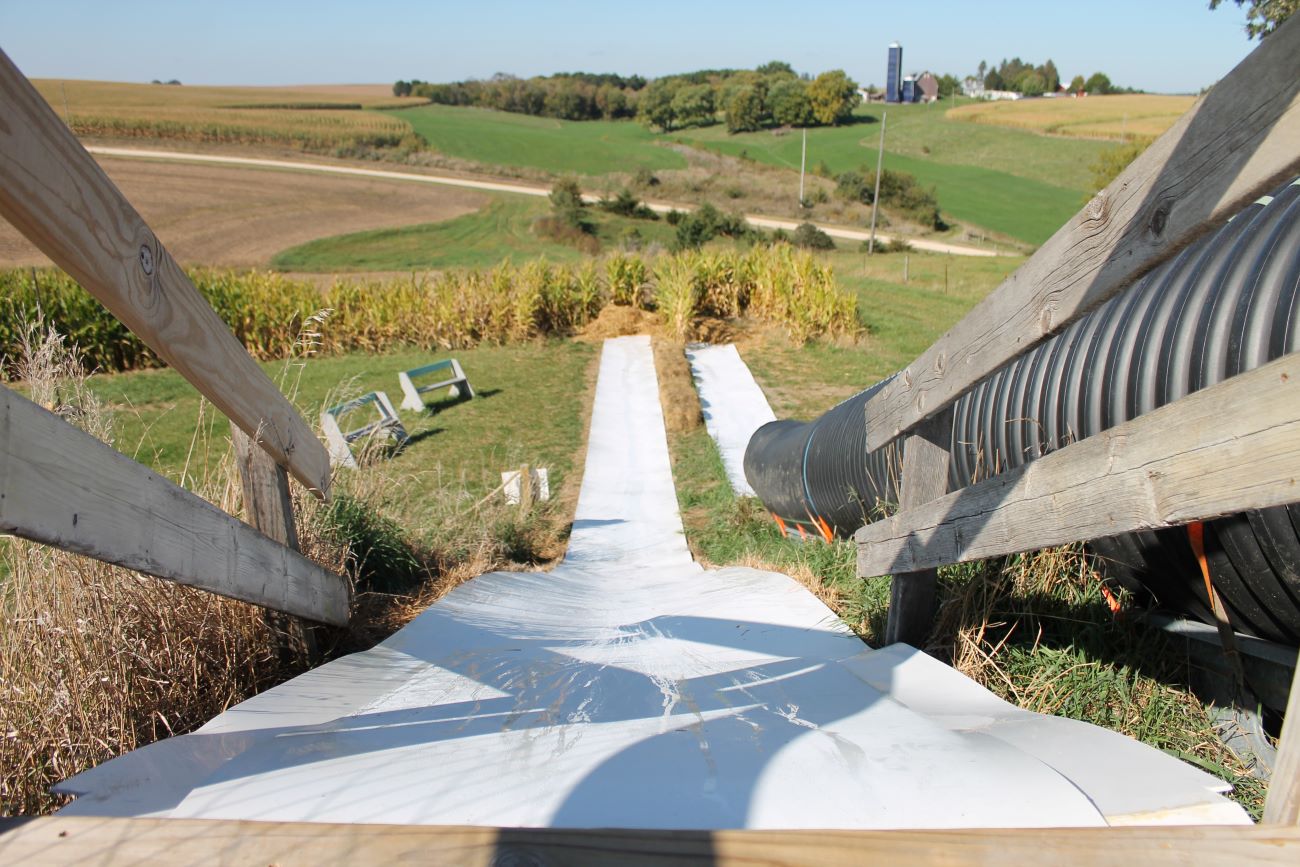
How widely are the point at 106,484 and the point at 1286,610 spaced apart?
A: 2752mm

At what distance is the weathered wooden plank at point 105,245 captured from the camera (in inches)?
58.6

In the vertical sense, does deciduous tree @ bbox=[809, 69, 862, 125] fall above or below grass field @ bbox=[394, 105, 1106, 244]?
above

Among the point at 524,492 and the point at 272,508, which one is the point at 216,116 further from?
the point at 272,508

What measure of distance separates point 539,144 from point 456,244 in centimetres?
2904

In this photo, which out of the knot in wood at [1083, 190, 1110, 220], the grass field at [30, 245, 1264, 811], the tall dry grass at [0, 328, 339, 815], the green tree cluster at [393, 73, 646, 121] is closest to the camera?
the knot in wood at [1083, 190, 1110, 220]

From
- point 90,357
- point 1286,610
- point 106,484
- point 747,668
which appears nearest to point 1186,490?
point 1286,610

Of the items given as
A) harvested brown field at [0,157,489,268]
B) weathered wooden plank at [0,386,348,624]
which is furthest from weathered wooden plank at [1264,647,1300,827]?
harvested brown field at [0,157,489,268]

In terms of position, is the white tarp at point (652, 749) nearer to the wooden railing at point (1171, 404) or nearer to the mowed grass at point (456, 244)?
the wooden railing at point (1171, 404)

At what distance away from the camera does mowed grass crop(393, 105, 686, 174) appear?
186ft

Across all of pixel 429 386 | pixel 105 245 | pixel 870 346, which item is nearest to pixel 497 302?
pixel 429 386

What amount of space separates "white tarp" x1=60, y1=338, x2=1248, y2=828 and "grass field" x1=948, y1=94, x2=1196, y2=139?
203ft

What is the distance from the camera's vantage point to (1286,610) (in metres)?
2.32

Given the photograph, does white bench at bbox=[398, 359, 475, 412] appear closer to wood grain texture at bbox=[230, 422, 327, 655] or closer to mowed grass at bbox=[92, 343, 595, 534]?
mowed grass at bbox=[92, 343, 595, 534]

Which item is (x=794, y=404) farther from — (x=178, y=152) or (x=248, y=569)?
(x=178, y=152)
